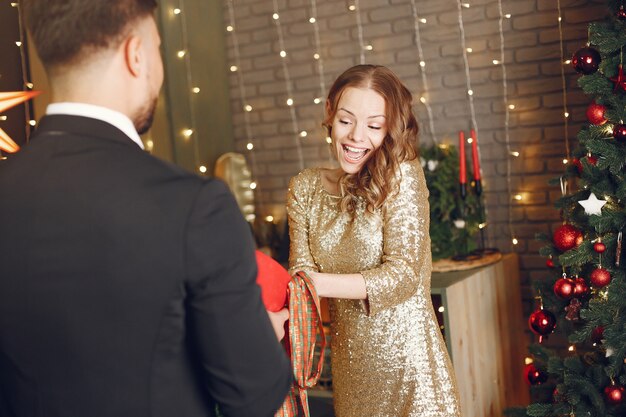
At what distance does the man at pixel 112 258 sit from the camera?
1061 mm

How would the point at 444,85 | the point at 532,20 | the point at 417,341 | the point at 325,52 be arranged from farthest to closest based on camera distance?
the point at 325,52, the point at 444,85, the point at 532,20, the point at 417,341

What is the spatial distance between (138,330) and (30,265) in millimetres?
187

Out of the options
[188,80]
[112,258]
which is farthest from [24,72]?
[112,258]

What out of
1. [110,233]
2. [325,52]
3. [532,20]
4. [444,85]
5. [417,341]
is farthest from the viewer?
[325,52]

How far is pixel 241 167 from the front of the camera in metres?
4.62

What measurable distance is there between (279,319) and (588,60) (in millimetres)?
1682

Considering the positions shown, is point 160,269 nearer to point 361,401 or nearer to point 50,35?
point 50,35

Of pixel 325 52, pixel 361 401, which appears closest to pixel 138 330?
pixel 361 401

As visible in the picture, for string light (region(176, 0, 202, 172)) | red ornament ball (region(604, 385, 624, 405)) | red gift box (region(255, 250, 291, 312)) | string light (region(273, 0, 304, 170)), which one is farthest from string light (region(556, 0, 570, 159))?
red gift box (region(255, 250, 291, 312))

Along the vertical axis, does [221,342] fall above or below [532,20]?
below

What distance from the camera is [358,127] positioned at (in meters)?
2.13

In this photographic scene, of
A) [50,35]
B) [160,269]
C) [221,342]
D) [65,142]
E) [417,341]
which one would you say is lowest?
[417,341]

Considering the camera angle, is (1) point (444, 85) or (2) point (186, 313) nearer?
(2) point (186, 313)

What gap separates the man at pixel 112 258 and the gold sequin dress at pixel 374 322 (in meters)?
1.04
